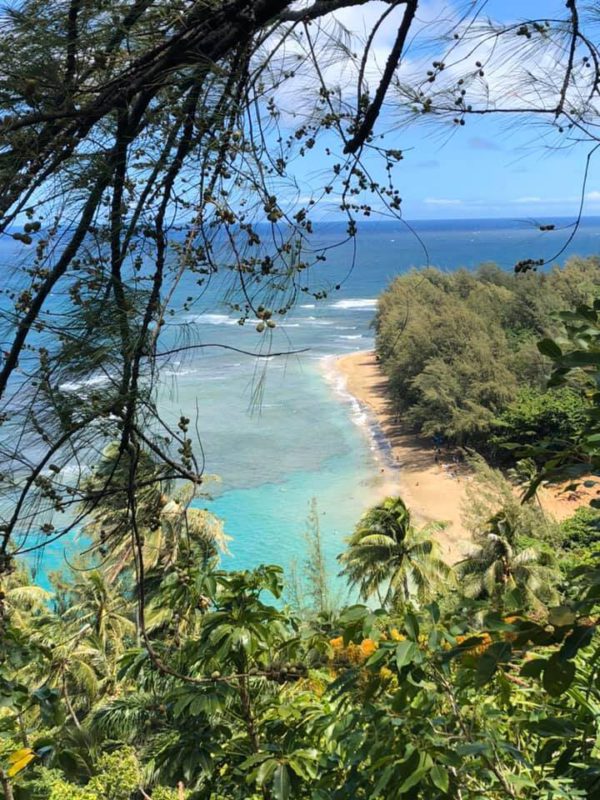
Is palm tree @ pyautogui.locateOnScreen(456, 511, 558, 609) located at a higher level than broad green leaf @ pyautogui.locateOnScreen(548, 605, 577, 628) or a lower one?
lower

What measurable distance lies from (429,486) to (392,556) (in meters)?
9.79

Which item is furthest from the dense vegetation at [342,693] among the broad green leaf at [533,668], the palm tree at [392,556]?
the palm tree at [392,556]

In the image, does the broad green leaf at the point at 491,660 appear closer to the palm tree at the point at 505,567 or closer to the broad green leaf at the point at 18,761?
the broad green leaf at the point at 18,761

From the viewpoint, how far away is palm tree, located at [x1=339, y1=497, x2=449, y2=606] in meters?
11.6

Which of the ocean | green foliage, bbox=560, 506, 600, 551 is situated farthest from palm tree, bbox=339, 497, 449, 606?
green foliage, bbox=560, 506, 600, 551

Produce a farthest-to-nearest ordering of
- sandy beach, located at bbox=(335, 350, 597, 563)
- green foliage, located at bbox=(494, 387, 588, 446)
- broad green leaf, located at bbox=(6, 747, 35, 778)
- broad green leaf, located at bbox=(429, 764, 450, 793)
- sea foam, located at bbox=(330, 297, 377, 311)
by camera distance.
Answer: sea foam, located at bbox=(330, 297, 377, 311), green foliage, located at bbox=(494, 387, 588, 446), sandy beach, located at bbox=(335, 350, 597, 563), broad green leaf, located at bbox=(6, 747, 35, 778), broad green leaf, located at bbox=(429, 764, 450, 793)

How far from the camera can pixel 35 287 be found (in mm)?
1044

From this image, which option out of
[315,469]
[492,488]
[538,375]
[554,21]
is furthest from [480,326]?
[554,21]

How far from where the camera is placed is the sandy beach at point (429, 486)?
17.6 meters

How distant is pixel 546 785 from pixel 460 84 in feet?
4.60

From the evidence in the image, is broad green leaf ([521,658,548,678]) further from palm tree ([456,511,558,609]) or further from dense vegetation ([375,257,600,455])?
dense vegetation ([375,257,600,455])

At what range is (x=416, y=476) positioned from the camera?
71.9 feet

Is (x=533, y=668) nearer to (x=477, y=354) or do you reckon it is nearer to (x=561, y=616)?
(x=561, y=616)

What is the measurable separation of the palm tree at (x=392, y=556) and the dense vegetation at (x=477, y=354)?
331 inches
